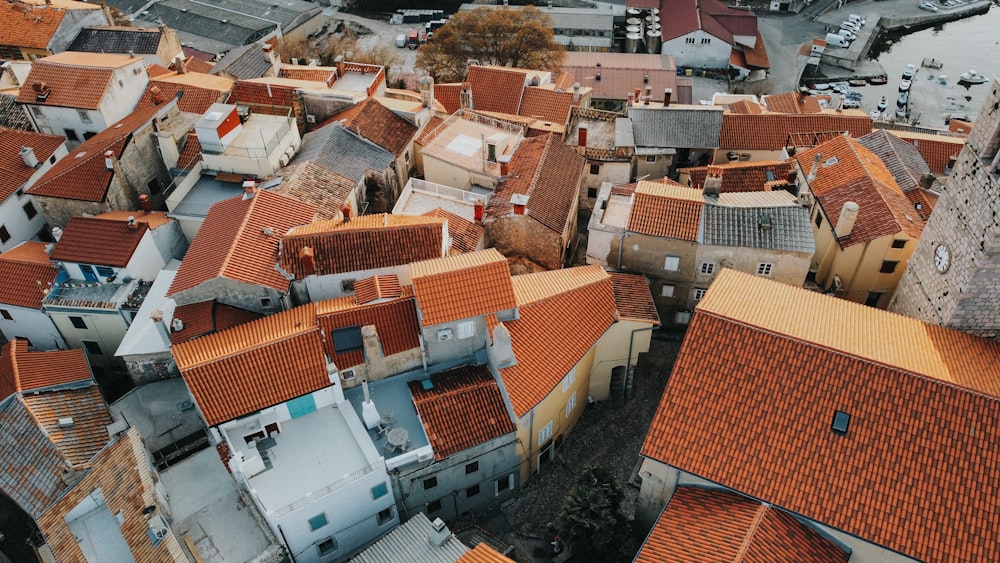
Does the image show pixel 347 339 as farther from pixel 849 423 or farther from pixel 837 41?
pixel 837 41

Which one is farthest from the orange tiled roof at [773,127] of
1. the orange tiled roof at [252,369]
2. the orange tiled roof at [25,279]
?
the orange tiled roof at [25,279]

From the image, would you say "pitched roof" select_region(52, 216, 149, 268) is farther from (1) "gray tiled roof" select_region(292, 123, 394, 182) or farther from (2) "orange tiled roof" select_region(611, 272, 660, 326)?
(2) "orange tiled roof" select_region(611, 272, 660, 326)

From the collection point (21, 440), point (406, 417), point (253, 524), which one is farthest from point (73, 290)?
point (406, 417)

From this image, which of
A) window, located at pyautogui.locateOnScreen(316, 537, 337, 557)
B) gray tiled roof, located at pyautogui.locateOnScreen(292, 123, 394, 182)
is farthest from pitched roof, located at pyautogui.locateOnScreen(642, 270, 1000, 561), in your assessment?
gray tiled roof, located at pyautogui.locateOnScreen(292, 123, 394, 182)

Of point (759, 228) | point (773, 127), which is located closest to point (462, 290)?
point (759, 228)

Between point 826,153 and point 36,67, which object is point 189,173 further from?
point 826,153

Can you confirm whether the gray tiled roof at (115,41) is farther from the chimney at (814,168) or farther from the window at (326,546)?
the chimney at (814,168)
